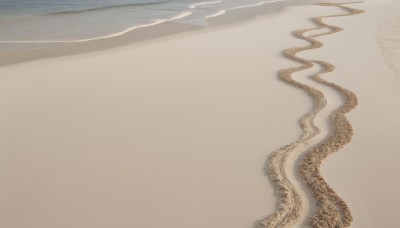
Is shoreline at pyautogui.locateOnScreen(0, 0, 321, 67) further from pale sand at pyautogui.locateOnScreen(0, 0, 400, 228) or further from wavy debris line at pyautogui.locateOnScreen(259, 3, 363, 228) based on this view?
wavy debris line at pyautogui.locateOnScreen(259, 3, 363, 228)

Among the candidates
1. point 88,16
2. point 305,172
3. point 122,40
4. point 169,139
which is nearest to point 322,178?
point 305,172

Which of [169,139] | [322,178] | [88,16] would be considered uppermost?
[88,16]

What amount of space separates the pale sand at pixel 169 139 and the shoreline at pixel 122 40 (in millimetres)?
890

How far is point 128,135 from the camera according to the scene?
24.1 feet

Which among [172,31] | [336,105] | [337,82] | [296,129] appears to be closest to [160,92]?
[296,129]

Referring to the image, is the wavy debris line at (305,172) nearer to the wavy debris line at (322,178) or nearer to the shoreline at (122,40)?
the wavy debris line at (322,178)

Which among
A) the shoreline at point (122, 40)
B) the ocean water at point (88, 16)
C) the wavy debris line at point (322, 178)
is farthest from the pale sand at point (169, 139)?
the ocean water at point (88, 16)

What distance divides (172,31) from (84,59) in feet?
19.2

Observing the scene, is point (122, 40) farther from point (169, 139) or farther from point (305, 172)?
point (305, 172)

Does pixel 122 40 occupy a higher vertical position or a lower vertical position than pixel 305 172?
higher

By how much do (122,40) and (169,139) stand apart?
901cm

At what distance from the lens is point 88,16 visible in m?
21.3

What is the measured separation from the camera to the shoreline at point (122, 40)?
41.8ft

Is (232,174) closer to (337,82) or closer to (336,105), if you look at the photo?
(336,105)
